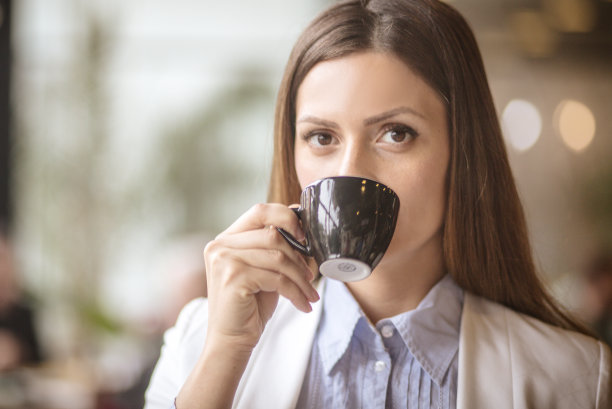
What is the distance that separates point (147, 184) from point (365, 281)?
3350 mm

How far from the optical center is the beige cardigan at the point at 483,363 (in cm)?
96

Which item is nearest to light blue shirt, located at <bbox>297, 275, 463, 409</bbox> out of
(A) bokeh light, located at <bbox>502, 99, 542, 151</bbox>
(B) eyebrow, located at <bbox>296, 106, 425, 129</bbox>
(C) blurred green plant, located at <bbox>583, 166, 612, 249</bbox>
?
(B) eyebrow, located at <bbox>296, 106, 425, 129</bbox>

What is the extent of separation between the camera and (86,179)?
3967mm

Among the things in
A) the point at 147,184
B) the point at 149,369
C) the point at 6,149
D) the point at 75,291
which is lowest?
the point at 75,291

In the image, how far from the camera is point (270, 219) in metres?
0.87

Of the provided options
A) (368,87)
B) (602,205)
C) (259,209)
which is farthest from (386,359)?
(602,205)

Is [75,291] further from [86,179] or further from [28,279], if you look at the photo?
[86,179]

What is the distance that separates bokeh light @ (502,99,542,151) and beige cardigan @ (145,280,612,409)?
3424 mm

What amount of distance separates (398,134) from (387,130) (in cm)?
3

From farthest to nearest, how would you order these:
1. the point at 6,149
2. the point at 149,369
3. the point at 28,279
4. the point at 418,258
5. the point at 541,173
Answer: the point at 541,173 < the point at 28,279 < the point at 6,149 < the point at 149,369 < the point at 418,258

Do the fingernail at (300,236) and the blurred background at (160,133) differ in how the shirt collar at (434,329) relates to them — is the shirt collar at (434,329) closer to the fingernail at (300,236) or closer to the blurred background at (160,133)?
the fingernail at (300,236)

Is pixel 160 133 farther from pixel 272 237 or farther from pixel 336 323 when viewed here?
pixel 272 237

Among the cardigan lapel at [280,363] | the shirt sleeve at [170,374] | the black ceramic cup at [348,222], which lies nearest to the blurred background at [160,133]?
the shirt sleeve at [170,374]

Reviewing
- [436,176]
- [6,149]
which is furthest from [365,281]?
[6,149]
